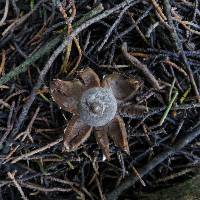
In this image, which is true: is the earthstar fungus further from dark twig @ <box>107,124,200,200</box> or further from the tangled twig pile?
dark twig @ <box>107,124,200,200</box>

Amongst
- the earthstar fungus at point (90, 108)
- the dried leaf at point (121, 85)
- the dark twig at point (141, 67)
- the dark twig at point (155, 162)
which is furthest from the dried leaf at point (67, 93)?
the dark twig at point (155, 162)

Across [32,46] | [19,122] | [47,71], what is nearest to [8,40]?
[32,46]

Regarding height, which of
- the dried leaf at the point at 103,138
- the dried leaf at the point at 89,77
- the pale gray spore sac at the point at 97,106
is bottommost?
the dried leaf at the point at 103,138

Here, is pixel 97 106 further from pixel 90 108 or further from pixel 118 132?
pixel 118 132

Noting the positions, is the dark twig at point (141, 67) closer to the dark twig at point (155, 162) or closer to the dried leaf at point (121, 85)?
the dried leaf at point (121, 85)

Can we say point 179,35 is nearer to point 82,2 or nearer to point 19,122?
point 82,2

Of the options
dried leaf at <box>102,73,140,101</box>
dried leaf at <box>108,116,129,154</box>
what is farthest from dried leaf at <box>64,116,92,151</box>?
dried leaf at <box>102,73,140,101</box>

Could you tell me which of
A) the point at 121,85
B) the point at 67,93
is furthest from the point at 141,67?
the point at 67,93

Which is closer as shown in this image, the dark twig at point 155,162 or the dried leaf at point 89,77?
the dried leaf at point 89,77
